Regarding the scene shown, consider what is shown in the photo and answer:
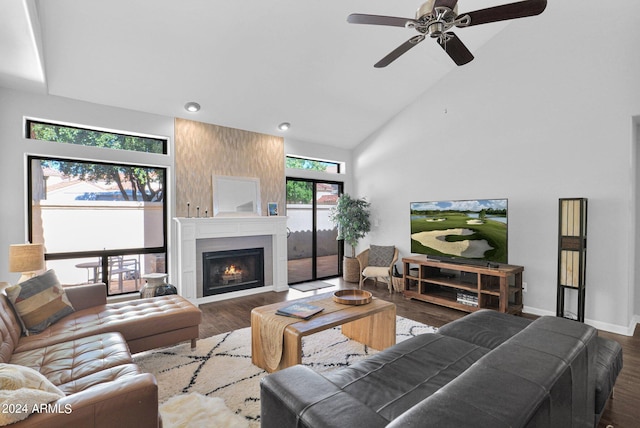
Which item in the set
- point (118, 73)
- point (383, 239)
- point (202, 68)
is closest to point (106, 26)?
point (118, 73)

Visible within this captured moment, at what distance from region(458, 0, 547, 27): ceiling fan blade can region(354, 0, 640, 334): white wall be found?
227 centimetres

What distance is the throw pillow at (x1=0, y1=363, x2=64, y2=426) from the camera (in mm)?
1186

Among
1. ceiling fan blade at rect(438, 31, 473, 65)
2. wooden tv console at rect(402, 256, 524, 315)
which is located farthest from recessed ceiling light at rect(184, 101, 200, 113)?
wooden tv console at rect(402, 256, 524, 315)

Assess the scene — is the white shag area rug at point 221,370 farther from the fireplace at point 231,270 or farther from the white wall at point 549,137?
the white wall at point 549,137

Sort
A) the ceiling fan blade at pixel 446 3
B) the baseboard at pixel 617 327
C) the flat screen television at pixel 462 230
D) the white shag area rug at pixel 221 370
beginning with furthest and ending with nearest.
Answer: the flat screen television at pixel 462 230 < the baseboard at pixel 617 327 < the white shag area rug at pixel 221 370 < the ceiling fan blade at pixel 446 3

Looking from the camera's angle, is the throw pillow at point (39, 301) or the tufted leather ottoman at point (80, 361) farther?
the throw pillow at point (39, 301)

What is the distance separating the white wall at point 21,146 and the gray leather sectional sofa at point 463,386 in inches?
149

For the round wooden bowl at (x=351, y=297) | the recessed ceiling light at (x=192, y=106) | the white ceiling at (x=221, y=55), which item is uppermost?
the white ceiling at (x=221, y=55)

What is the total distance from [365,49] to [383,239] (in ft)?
10.7

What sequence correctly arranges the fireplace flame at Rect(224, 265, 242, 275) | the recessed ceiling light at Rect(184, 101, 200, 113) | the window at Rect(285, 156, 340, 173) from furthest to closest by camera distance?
the window at Rect(285, 156, 340, 173) → the fireplace flame at Rect(224, 265, 242, 275) → the recessed ceiling light at Rect(184, 101, 200, 113)

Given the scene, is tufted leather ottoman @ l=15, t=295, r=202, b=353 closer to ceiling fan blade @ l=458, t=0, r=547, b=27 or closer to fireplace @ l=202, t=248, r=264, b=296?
fireplace @ l=202, t=248, r=264, b=296

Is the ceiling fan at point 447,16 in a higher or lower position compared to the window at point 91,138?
higher

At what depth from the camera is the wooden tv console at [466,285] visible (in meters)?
3.95

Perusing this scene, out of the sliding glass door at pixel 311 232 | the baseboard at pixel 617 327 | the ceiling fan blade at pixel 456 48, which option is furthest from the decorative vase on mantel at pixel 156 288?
the baseboard at pixel 617 327
